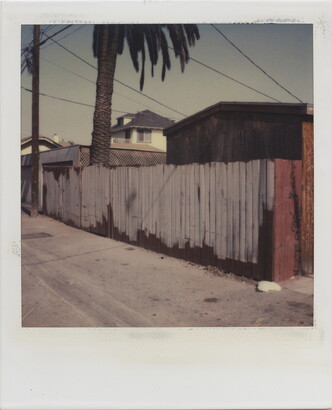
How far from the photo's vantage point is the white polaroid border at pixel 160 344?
3.11m

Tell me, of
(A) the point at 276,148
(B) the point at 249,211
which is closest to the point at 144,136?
(A) the point at 276,148

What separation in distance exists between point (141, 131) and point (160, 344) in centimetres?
3687

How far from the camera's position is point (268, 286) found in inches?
230

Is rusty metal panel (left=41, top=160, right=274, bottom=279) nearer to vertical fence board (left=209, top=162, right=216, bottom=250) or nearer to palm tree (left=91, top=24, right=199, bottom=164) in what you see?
vertical fence board (left=209, top=162, right=216, bottom=250)

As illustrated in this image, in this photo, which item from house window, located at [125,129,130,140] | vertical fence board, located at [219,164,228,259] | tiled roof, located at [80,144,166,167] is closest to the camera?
Answer: vertical fence board, located at [219,164,228,259]

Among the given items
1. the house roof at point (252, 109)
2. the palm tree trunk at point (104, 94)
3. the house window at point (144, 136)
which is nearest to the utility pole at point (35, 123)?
the palm tree trunk at point (104, 94)

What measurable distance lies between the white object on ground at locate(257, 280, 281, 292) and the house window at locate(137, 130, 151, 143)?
113ft

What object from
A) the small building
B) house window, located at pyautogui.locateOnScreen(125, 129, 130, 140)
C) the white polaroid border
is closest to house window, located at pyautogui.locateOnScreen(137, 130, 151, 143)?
house window, located at pyautogui.locateOnScreen(125, 129, 130, 140)

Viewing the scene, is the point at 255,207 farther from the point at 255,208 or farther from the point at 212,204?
the point at 212,204

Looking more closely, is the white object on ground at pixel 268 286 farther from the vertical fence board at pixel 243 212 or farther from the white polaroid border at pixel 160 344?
the white polaroid border at pixel 160 344

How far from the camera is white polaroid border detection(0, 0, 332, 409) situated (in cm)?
311

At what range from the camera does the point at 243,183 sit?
637cm
